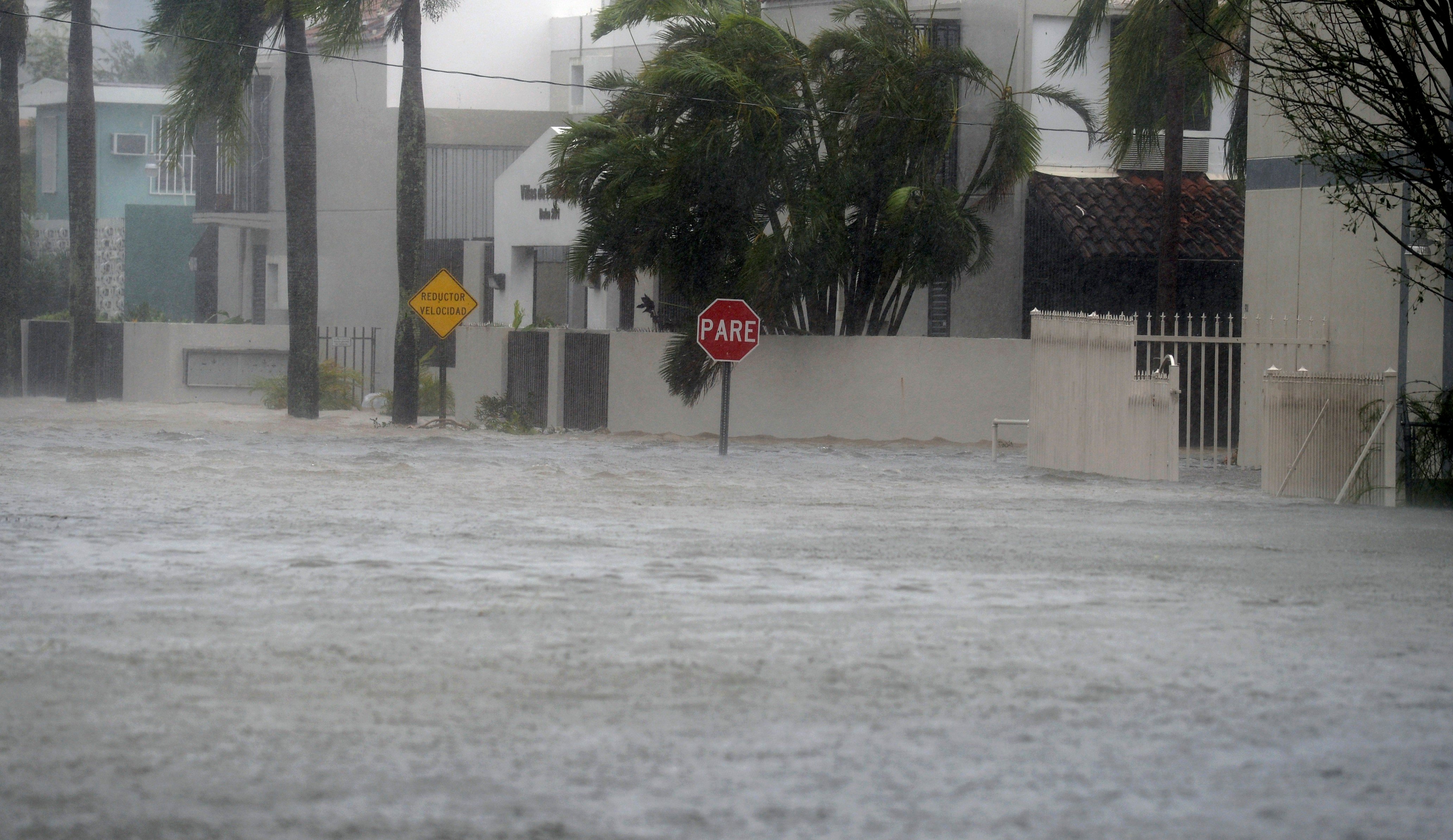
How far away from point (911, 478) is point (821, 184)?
21.4 ft

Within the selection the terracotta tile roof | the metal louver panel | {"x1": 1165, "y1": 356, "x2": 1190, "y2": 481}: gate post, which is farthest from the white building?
{"x1": 1165, "y1": 356, "x2": 1190, "y2": 481}: gate post

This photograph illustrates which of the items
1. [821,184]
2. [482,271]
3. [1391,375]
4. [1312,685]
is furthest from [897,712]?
[482,271]

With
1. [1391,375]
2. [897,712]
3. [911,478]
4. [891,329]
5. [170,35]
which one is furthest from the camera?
[170,35]

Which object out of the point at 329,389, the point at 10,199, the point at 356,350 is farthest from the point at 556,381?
the point at 10,199

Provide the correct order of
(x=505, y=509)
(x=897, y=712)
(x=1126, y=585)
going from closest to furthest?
(x=897, y=712) < (x=1126, y=585) < (x=505, y=509)

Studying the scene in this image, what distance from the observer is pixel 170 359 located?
34406mm

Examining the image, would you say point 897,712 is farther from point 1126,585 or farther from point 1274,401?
point 1274,401

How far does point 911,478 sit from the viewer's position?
17766 millimetres

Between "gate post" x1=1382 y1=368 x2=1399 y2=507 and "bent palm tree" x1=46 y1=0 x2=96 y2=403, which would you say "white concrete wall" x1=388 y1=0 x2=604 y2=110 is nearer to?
"bent palm tree" x1=46 y1=0 x2=96 y2=403

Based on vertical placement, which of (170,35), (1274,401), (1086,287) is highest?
(170,35)

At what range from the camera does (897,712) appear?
6332mm

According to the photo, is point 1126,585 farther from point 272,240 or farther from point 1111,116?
point 272,240

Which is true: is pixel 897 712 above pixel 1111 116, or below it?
below

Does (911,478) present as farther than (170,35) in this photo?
No
